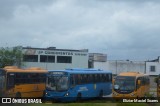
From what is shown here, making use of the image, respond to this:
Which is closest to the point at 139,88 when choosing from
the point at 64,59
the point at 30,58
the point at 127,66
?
the point at 30,58

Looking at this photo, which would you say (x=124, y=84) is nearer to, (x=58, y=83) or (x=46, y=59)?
(x=58, y=83)

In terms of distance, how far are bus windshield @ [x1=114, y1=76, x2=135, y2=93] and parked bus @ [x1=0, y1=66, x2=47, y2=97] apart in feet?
20.5

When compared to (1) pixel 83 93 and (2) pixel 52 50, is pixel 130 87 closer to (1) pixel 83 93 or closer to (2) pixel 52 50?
(1) pixel 83 93

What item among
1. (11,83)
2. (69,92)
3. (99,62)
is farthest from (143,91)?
(99,62)

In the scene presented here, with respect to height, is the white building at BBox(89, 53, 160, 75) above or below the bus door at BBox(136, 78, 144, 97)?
above

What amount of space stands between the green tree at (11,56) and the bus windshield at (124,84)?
4023 cm

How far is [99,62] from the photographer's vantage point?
8938cm

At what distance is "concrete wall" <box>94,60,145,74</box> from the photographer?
3489 inches

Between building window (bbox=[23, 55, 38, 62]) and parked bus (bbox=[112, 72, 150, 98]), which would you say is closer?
parked bus (bbox=[112, 72, 150, 98])

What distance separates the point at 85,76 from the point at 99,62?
54.0 metres

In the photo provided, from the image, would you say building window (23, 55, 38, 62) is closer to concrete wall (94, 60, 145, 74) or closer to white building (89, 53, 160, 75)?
white building (89, 53, 160, 75)

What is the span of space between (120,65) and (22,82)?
5749cm

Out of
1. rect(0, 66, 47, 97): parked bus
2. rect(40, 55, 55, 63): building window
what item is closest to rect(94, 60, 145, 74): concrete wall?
rect(40, 55, 55, 63): building window

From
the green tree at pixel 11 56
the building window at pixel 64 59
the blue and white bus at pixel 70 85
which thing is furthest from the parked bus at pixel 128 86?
the building window at pixel 64 59
